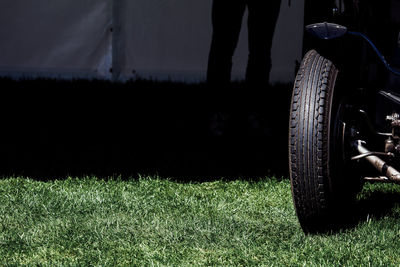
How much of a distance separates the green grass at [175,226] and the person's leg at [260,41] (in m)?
1.62

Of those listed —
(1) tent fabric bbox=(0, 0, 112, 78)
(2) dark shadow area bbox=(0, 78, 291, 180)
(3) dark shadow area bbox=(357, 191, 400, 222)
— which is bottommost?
(2) dark shadow area bbox=(0, 78, 291, 180)

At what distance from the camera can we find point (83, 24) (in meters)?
6.38

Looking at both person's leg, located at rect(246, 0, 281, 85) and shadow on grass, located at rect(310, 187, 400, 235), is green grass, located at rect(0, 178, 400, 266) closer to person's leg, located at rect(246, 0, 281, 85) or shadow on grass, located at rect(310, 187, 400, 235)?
shadow on grass, located at rect(310, 187, 400, 235)

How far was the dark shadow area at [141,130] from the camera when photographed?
383 centimetres

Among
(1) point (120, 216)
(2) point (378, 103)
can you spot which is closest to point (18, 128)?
(1) point (120, 216)

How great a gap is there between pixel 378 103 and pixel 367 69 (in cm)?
17

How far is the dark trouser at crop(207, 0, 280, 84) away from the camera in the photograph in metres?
4.93

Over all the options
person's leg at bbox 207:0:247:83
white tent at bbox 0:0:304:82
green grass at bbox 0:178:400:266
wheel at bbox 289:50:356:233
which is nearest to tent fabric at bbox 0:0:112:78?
white tent at bbox 0:0:304:82

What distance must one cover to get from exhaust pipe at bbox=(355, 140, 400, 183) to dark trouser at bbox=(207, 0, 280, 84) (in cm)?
231

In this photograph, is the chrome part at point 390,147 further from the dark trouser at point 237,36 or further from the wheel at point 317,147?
the dark trouser at point 237,36

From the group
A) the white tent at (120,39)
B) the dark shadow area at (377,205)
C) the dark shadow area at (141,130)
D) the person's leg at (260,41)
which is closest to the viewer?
the dark shadow area at (377,205)

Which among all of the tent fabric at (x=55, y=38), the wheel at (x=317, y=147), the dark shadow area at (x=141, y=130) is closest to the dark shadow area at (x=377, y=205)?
the wheel at (x=317, y=147)

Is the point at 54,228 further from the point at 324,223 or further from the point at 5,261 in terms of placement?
the point at 324,223

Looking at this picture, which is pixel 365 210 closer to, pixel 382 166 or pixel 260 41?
pixel 382 166
